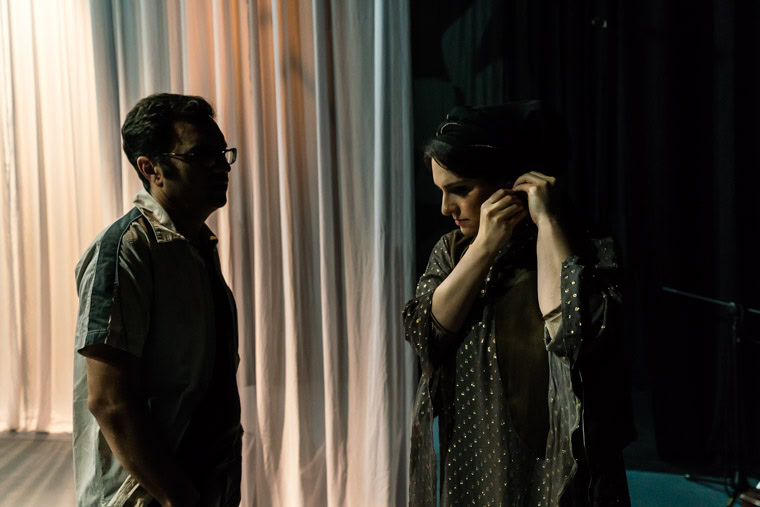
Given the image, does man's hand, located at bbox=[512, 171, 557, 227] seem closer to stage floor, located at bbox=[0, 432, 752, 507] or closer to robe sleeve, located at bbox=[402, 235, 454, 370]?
robe sleeve, located at bbox=[402, 235, 454, 370]

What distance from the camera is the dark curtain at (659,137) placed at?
94.8 inches

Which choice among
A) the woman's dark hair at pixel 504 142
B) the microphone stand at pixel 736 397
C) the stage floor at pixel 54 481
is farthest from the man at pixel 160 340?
the microphone stand at pixel 736 397

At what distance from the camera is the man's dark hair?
4.62 feet

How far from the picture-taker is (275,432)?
2.52 metres

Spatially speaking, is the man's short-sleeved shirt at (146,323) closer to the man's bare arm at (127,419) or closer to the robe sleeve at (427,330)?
the man's bare arm at (127,419)

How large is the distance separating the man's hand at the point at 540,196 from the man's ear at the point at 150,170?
2.42ft

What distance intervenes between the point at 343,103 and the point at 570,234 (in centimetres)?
137

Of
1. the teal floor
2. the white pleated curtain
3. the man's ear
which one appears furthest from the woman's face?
the teal floor

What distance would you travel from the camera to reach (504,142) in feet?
4.14

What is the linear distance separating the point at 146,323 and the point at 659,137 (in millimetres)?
1967

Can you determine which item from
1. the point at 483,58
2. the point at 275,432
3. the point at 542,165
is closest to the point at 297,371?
the point at 275,432

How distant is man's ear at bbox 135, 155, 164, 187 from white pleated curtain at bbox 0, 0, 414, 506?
996 millimetres

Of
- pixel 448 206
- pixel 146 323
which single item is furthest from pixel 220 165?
pixel 448 206

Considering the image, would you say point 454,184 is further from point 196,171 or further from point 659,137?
point 659,137
